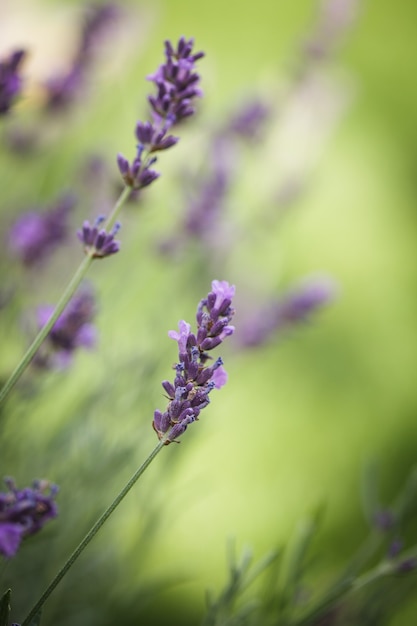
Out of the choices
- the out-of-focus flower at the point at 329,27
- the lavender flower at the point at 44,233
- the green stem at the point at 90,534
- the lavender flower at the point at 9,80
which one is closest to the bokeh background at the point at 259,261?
the out-of-focus flower at the point at 329,27

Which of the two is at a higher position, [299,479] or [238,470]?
[238,470]

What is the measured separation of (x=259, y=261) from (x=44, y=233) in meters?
1.00

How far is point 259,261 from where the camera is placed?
1614mm

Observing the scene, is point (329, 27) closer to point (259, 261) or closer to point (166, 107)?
point (259, 261)

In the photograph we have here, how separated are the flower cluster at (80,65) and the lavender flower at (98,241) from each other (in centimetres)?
56

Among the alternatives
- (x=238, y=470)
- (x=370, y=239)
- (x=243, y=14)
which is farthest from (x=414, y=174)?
(x=238, y=470)

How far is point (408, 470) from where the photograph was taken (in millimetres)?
1556

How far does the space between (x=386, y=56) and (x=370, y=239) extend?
0.55 m

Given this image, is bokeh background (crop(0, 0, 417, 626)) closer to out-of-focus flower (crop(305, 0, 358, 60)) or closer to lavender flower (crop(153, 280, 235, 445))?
out-of-focus flower (crop(305, 0, 358, 60))

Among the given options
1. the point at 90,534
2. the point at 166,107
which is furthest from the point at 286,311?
the point at 90,534

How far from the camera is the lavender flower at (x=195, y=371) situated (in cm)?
35

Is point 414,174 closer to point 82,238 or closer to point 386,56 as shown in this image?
point 386,56

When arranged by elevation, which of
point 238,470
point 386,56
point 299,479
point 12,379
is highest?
point 386,56

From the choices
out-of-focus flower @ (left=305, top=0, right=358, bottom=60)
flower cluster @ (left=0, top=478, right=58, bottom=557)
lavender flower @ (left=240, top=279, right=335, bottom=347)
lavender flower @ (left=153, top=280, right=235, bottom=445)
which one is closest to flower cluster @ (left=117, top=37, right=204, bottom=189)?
lavender flower @ (left=153, top=280, right=235, bottom=445)
